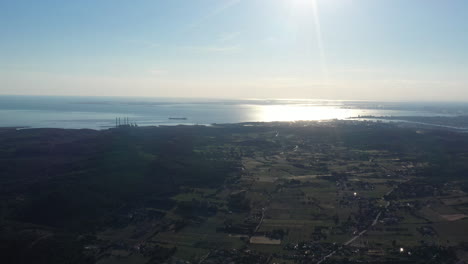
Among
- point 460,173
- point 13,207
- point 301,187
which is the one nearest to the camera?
point 13,207

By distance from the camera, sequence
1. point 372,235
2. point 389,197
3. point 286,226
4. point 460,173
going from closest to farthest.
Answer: point 372,235 → point 286,226 → point 389,197 → point 460,173

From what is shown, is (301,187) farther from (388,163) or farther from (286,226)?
(388,163)

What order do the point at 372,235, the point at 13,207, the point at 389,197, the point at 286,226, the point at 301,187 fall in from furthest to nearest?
1. the point at 301,187
2. the point at 389,197
3. the point at 13,207
4. the point at 286,226
5. the point at 372,235

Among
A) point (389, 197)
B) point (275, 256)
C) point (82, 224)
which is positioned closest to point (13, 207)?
point (82, 224)

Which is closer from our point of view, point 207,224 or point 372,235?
point 372,235

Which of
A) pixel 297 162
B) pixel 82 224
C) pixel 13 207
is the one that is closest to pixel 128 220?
pixel 82 224

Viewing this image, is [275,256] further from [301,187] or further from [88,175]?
[88,175]
